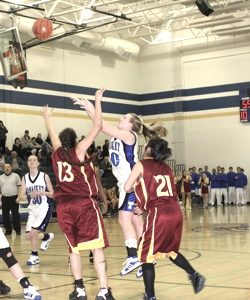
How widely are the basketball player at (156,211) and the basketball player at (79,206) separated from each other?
45cm

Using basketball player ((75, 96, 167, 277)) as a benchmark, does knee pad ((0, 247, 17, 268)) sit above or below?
below

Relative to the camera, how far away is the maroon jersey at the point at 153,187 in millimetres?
5703

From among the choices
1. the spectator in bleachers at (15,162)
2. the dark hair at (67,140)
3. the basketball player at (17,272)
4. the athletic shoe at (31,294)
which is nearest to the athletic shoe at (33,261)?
the basketball player at (17,272)

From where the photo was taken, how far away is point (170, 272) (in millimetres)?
8047

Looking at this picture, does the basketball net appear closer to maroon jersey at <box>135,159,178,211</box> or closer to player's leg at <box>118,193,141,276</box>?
player's leg at <box>118,193,141,276</box>

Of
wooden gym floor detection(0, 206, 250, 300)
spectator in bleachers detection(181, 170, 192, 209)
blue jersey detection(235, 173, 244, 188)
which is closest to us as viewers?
wooden gym floor detection(0, 206, 250, 300)

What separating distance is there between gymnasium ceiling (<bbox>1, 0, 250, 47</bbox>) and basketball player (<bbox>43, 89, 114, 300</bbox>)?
1590 centimetres

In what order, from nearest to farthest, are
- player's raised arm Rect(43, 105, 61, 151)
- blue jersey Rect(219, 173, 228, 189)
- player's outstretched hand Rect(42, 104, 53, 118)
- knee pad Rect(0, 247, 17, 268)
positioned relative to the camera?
player's raised arm Rect(43, 105, 61, 151) → knee pad Rect(0, 247, 17, 268) → player's outstretched hand Rect(42, 104, 53, 118) → blue jersey Rect(219, 173, 228, 189)

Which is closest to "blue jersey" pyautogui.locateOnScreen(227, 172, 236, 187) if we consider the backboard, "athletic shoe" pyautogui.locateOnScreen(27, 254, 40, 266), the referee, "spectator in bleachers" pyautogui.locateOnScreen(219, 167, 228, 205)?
"spectator in bleachers" pyautogui.locateOnScreen(219, 167, 228, 205)

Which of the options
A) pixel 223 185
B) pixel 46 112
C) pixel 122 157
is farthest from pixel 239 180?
pixel 46 112

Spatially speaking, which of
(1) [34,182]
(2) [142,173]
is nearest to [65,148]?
(2) [142,173]

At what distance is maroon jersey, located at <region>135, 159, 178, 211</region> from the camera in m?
5.70

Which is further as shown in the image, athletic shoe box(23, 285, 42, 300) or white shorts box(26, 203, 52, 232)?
white shorts box(26, 203, 52, 232)

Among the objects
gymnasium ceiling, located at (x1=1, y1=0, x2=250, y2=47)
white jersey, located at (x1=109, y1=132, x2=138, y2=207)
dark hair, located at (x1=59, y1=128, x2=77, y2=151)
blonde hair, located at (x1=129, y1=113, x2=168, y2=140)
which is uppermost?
gymnasium ceiling, located at (x1=1, y1=0, x2=250, y2=47)
